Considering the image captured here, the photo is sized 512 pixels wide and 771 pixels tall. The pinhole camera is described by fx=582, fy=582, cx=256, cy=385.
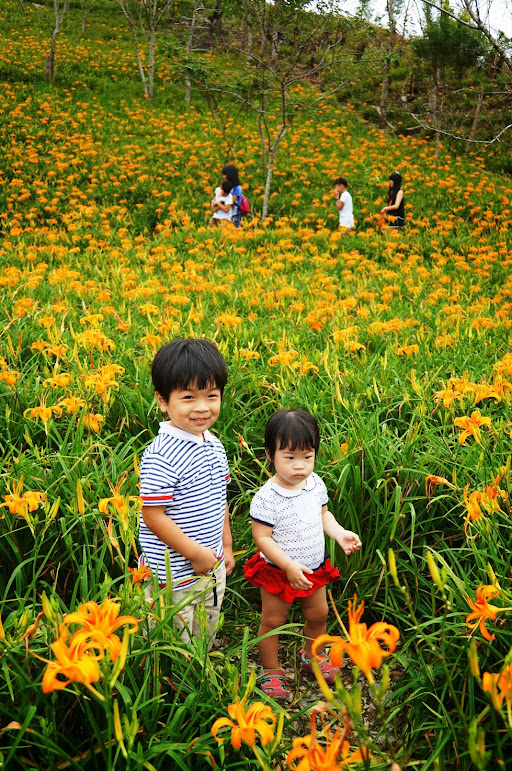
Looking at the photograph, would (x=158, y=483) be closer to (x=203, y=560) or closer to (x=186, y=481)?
(x=186, y=481)

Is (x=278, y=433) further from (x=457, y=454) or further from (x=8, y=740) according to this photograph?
(x=8, y=740)

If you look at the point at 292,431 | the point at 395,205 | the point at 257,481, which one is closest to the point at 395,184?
the point at 395,205

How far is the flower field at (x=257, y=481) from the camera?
3.92ft

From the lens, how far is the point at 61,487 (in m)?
2.06

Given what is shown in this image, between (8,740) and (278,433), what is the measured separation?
1049 millimetres

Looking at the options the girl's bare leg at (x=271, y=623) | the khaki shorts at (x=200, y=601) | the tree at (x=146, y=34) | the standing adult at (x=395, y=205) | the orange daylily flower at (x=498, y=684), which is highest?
the tree at (x=146, y=34)

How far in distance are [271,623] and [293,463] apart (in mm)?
553

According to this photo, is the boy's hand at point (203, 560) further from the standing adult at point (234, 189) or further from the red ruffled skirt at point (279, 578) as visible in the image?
the standing adult at point (234, 189)

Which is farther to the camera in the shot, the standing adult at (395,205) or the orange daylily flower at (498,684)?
the standing adult at (395,205)

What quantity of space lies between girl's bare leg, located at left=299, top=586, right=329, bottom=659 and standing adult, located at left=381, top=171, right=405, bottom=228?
7160 millimetres

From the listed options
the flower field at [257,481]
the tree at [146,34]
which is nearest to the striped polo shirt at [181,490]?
the flower field at [257,481]

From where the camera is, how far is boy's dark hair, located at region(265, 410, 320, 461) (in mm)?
1810

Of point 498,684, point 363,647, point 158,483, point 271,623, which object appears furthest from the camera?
point 271,623

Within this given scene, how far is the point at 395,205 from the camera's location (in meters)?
8.28
